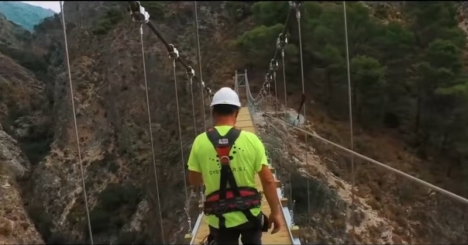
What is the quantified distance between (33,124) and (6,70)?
0.97 metres

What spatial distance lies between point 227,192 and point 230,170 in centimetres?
7

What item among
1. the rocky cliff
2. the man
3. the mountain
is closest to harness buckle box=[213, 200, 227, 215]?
the man

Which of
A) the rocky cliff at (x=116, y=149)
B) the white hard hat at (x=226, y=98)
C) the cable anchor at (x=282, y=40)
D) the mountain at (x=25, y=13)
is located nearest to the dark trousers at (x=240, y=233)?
the white hard hat at (x=226, y=98)

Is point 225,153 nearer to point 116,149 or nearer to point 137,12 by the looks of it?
point 137,12

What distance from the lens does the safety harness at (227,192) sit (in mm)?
1308

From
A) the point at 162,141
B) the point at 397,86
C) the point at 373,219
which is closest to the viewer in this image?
the point at 373,219

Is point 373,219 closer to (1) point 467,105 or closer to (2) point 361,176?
(2) point 361,176

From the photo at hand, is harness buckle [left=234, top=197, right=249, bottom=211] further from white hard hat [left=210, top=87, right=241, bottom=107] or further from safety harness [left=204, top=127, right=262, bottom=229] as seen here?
white hard hat [left=210, top=87, right=241, bottom=107]

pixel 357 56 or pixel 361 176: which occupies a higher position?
pixel 357 56

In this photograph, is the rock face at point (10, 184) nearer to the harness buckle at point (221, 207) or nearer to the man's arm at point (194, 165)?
the man's arm at point (194, 165)

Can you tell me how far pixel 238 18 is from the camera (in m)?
22.3

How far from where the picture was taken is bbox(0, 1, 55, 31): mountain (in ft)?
7.41

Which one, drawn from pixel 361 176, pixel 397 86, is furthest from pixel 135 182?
pixel 397 86

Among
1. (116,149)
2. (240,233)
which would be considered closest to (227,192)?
(240,233)
